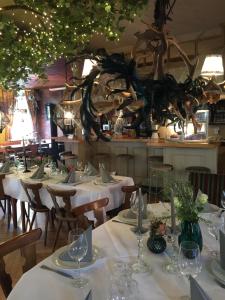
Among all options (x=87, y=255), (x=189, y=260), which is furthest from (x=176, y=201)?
(x=87, y=255)

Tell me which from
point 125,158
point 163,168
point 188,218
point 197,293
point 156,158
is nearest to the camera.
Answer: point 197,293

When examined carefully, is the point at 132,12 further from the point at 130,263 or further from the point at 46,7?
the point at 130,263

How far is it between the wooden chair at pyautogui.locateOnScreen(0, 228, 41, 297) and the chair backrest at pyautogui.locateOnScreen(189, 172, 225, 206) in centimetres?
202

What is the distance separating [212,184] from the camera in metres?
3.11

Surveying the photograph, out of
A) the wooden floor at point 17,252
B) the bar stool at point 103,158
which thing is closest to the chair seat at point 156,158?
the bar stool at point 103,158

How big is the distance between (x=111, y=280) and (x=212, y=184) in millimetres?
2147

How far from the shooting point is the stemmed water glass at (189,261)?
52.2 inches

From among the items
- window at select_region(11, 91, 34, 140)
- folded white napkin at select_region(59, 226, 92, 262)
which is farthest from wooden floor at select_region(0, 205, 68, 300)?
window at select_region(11, 91, 34, 140)

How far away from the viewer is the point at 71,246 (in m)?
1.48

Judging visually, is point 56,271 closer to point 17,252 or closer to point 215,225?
point 215,225

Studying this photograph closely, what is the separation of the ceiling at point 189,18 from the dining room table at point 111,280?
3294 millimetres

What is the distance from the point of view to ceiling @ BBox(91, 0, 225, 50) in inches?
167

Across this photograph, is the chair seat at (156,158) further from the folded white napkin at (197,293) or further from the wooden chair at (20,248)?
the folded white napkin at (197,293)

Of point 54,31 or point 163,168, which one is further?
point 163,168
